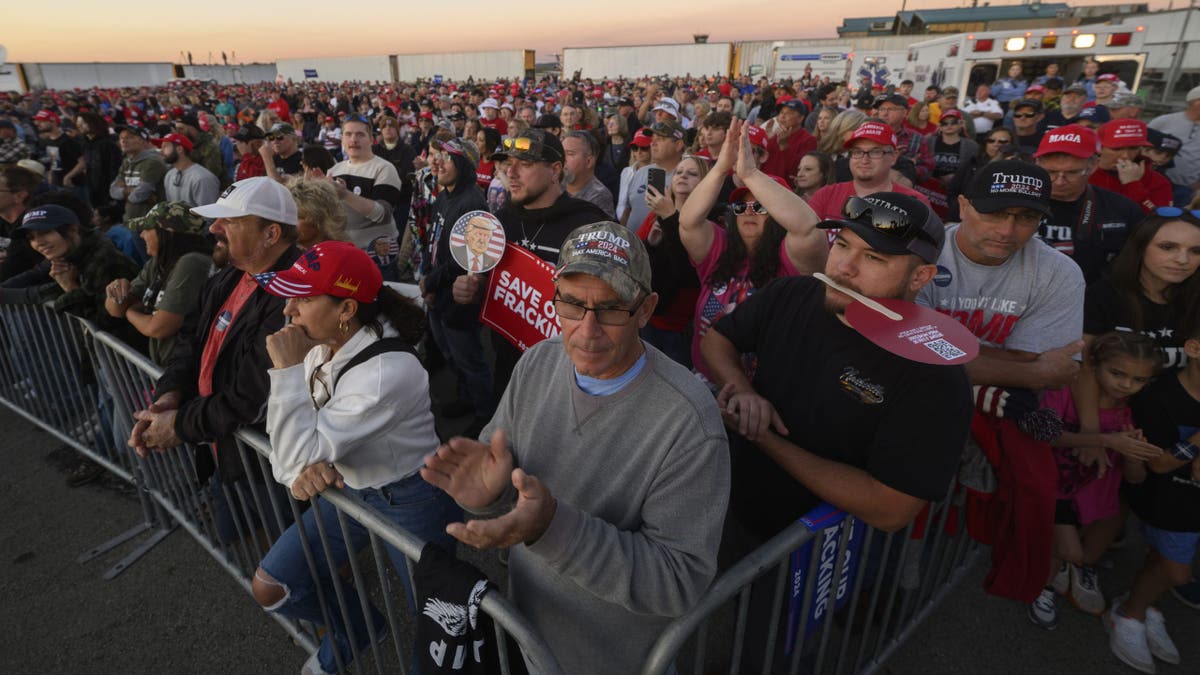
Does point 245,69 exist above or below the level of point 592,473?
above

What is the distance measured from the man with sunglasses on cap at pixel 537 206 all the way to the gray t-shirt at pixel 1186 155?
7856 millimetres

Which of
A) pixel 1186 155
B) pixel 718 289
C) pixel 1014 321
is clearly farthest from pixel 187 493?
pixel 1186 155

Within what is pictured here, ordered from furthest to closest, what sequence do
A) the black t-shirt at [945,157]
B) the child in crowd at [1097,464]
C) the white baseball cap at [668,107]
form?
1. the black t-shirt at [945,157]
2. the white baseball cap at [668,107]
3. the child in crowd at [1097,464]

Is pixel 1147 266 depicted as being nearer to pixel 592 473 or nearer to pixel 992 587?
pixel 992 587

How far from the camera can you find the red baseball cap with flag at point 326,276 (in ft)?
7.63

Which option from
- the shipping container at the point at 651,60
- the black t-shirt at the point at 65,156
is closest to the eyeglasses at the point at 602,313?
the black t-shirt at the point at 65,156

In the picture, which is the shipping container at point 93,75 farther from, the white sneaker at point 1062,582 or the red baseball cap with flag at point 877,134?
the white sneaker at point 1062,582

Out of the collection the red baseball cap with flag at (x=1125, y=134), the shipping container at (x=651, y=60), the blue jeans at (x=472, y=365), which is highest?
the shipping container at (x=651, y=60)

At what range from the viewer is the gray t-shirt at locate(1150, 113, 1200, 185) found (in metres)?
6.99

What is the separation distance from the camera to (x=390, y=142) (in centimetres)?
965

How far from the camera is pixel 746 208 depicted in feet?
10.9

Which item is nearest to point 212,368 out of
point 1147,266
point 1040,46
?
point 1147,266

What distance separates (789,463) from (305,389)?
1850 millimetres

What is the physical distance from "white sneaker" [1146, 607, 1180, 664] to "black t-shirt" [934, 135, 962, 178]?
20.4 feet
